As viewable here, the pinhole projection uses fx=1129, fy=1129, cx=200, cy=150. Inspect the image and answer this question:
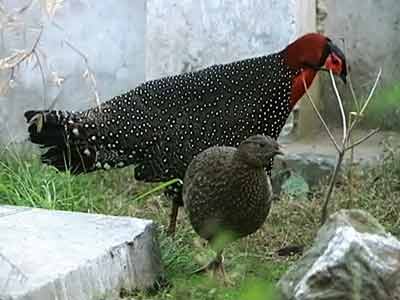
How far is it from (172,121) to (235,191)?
31.2 inches

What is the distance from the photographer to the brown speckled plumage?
4660 millimetres

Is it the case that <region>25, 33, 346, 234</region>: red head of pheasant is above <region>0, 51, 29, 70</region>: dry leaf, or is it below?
below

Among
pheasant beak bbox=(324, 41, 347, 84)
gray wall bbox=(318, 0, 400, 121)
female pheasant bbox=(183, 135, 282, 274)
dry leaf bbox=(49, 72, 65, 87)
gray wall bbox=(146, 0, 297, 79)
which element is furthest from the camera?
gray wall bbox=(318, 0, 400, 121)

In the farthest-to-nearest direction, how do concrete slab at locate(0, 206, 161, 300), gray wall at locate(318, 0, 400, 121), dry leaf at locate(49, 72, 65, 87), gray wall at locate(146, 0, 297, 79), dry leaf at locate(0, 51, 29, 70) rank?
gray wall at locate(318, 0, 400, 121) < gray wall at locate(146, 0, 297, 79) < dry leaf at locate(49, 72, 65, 87) < concrete slab at locate(0, 206, 161, 300) < dry leaf at locate(0, 51, 29, 70)

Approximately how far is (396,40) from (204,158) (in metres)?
2.84

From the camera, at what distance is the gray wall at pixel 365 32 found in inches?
286

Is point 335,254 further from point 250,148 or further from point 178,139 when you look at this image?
point 178,139

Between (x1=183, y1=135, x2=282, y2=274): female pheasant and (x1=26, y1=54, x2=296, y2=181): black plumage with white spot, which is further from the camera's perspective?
(x1=26, y1=54, x2=296, y2=181): black plumage with white spot

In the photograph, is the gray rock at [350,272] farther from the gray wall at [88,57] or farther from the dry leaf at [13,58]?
the gray wall at [88,57]

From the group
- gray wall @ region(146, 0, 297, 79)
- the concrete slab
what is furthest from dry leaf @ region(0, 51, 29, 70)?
gray wall @ region(146, 0, 297, 79)

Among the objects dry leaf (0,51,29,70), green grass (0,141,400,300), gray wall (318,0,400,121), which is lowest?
green grass (0,141,400,300)

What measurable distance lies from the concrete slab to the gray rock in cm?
86

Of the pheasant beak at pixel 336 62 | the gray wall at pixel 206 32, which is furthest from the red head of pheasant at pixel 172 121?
the gray wall at pixel 206 32

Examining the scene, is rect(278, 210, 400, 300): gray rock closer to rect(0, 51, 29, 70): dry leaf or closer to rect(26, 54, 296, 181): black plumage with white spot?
rect(0, 51, 29, 70): dry leaf
